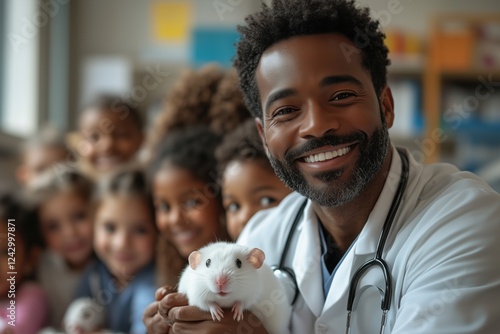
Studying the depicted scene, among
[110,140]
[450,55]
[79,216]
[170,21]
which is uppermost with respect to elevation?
[170,21]

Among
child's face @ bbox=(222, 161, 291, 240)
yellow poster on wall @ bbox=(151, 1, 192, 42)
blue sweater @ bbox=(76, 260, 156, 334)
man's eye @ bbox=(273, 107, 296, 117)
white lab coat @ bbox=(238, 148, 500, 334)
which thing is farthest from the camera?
yellow poster on wall @ bbox=(151, 1, 192, 42)

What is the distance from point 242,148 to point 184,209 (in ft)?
0.53

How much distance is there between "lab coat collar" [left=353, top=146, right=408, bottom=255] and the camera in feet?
2.66

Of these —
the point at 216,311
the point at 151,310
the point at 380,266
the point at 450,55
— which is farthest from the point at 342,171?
the point at 450,55

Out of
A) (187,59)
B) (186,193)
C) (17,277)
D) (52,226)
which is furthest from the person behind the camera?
(187,59)

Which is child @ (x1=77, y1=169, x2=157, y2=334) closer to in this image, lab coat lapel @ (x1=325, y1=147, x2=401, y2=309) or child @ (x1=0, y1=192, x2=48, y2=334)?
child @ (x1=0, y1=192, x2=48, y2=334)

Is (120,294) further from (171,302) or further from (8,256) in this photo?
(171,302)

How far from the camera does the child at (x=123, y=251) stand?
4.41ft

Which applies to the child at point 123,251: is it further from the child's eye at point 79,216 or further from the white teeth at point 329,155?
the white teeth at point 329,155

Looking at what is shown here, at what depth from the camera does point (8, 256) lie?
126cm

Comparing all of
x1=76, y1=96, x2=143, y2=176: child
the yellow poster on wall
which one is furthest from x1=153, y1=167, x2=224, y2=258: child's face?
the yellow poster on wall

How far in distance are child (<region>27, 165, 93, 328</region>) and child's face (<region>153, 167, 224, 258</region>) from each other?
338mm

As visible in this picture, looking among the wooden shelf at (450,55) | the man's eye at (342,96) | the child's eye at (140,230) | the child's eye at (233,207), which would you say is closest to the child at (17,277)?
the child's eye at (140,230)

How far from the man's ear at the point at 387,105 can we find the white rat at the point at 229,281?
10.5 inches
